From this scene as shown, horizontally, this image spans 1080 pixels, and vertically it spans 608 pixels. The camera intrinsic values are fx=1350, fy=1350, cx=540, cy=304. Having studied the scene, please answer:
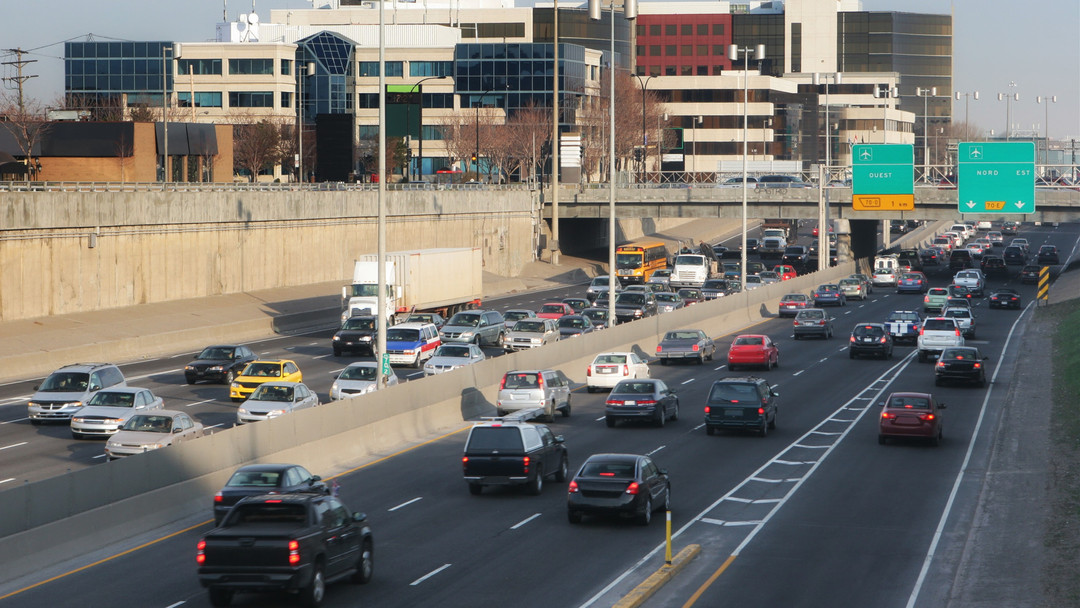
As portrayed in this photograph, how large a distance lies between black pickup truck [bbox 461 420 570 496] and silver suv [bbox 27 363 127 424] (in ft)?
43.5

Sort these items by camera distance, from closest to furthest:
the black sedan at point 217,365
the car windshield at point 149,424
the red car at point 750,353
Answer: the car windshield at point 149,424 < the black sedan at point 217,365 < the red car at point 750,353

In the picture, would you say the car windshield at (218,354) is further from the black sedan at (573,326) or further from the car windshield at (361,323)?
the black sedan at (573,326)

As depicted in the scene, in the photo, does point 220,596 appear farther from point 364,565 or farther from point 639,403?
point 639,403

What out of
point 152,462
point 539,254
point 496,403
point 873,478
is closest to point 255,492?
point 152,462

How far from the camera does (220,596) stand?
17.7 m

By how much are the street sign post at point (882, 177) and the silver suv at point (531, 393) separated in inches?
1884

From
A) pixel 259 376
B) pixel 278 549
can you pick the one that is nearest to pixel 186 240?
pixel 259 376

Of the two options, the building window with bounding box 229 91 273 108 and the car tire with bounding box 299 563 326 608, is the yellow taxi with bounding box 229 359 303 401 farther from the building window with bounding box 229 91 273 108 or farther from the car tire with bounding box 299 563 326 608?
the building window with bounding box 229 91 273 108

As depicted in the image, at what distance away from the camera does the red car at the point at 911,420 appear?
33031mm

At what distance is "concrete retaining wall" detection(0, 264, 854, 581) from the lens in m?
20.7

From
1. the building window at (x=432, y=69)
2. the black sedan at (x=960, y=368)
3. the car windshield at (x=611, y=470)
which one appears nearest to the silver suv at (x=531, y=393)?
the car windshield at (x=611, y=470)

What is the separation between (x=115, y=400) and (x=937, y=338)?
3162cm

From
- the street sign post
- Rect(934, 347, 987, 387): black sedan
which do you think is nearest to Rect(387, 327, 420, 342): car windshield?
Rect(934, 347, 987, 387): black sedan

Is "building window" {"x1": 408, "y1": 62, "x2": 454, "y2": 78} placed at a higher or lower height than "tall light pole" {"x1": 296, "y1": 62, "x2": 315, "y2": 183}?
higher
